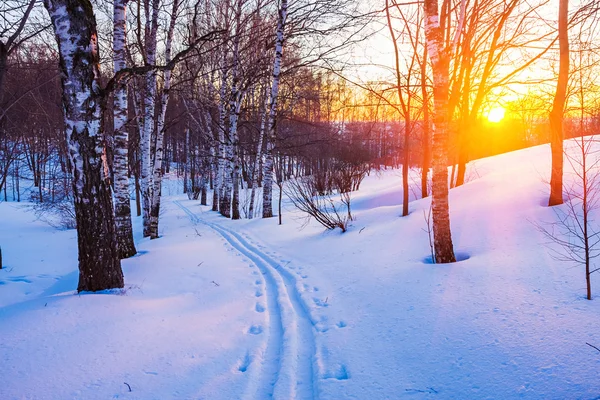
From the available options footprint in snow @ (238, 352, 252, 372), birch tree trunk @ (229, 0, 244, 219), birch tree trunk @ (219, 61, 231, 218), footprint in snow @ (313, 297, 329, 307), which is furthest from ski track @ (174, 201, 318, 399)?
birch tree trunk @ (219, 61, 231, 218)

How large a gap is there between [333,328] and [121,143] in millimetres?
5707

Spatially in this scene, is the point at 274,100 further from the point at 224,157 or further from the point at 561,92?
the point at 561,92

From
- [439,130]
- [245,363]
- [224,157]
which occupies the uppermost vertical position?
[224,157]

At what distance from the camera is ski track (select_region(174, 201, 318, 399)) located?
251cm

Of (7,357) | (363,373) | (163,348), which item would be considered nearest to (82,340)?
(7,357)

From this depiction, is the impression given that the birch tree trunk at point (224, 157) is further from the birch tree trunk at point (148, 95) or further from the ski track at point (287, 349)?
the ski track at point (287, 349)

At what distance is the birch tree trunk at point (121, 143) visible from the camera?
6016 millimetres

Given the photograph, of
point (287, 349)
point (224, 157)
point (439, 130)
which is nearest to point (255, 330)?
point (287, 349)

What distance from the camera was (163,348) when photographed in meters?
2.97

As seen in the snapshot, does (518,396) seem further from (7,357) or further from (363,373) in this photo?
(7,357)

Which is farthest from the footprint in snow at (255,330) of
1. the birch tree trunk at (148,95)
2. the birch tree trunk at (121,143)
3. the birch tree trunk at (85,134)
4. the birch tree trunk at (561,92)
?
the birch tree trunk at (148,95)

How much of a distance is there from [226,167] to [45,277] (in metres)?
8.51

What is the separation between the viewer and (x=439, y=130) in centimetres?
461

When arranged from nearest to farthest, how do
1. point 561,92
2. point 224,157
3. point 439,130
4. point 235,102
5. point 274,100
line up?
1. point 439,130
2. point 561,92
3. point 274,100
4. point 235,102
5. point 224,157
